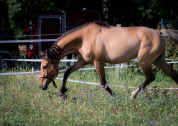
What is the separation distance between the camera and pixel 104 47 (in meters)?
4.90

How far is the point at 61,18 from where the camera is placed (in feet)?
36.2

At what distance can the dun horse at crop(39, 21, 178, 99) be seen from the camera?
192 inches

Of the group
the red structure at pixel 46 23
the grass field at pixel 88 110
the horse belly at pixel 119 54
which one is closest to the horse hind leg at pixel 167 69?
the grass field at pixel 88 110

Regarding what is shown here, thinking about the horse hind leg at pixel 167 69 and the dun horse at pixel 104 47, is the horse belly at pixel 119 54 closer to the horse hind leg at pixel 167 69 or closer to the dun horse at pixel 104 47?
the dun horse at pixel 104 47

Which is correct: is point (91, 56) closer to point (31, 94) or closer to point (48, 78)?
point (48, 78)

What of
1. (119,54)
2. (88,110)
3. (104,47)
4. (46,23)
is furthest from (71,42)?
(46,23)

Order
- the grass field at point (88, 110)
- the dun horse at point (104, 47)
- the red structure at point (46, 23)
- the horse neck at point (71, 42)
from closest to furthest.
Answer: the grass field at point (88, 110) → the dun horse at point (104, 47) → the horse neck at point (71, 42) → the red structure at point (46, 23)

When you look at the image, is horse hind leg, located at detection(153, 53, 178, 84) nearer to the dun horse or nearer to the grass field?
the dun horse

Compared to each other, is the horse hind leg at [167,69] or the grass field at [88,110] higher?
the horse hind leg at [167,69]

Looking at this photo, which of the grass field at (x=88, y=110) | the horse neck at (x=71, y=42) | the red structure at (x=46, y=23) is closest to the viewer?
the grass field at (x=88, y=110)

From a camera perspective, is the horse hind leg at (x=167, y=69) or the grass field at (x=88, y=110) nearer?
the grass field at (x=88, y=110)

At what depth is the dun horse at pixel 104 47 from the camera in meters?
4.87

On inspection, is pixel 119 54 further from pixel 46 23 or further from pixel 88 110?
pixel 46 23

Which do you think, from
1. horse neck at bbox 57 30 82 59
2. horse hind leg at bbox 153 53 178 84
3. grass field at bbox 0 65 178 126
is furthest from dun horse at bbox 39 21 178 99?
grass field at bbox 0 65 178 126
